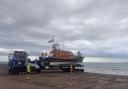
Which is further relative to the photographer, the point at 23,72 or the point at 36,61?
the point at 36,61

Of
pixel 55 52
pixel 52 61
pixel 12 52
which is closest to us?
pixel 12 52

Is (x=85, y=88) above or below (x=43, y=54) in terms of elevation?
below

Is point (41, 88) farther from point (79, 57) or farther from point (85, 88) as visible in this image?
point (79, 57)

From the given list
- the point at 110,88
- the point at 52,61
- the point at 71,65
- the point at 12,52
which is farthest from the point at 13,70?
the point at 110,88

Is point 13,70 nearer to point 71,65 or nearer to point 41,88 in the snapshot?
point 71,65

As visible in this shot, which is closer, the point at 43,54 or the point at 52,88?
the point at 52,88

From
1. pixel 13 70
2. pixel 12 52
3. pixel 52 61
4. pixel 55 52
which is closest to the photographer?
pixel 13 70

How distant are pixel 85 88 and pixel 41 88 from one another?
326 cm

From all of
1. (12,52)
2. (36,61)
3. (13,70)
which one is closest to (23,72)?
(13,70)

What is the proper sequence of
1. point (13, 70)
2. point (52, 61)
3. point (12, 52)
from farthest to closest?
point (52, 61) < point (12, 52) < point (13, 70)

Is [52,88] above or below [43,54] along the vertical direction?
below

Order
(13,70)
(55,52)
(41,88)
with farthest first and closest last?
1. (55,52)
2. (13,70)
3. (41,88)

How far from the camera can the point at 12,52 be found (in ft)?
118

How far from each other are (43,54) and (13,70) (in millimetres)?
10919
